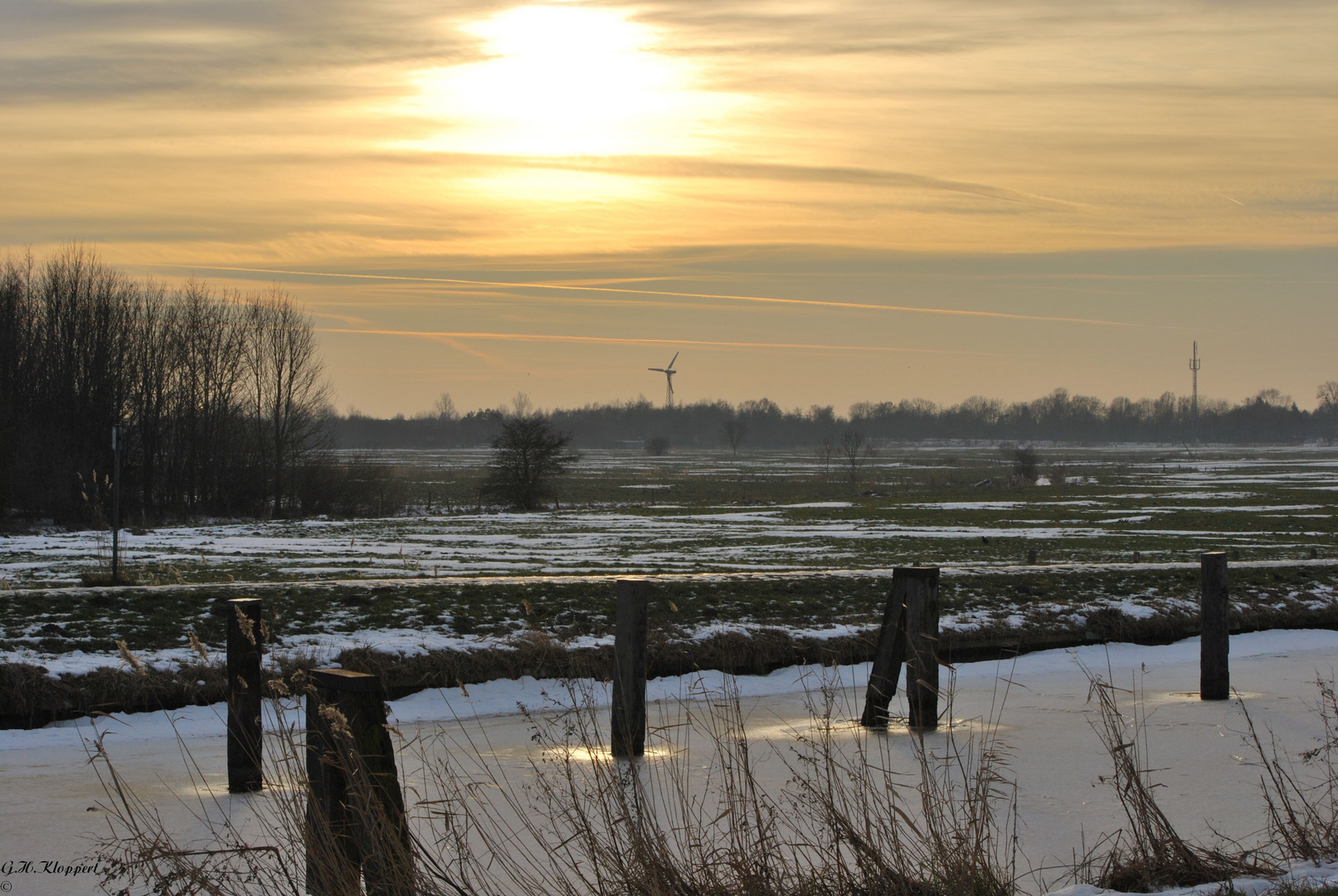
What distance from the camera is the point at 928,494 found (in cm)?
5312

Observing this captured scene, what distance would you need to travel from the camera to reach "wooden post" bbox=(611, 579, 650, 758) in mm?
9234

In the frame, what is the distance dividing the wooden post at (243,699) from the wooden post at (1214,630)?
9555 mm

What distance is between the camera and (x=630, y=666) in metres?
9.30

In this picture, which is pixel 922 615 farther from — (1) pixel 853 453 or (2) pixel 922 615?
(1) pixel 853 453

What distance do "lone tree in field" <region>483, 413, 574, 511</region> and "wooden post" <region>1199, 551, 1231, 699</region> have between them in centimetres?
3694

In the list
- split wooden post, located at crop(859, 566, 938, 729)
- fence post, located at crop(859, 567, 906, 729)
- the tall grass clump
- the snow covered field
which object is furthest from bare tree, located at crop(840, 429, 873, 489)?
the tall grass clump

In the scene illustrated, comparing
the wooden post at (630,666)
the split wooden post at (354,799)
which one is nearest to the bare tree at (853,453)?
the wooden post at (630,666)

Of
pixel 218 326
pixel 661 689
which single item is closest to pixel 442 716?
pixel 661 689

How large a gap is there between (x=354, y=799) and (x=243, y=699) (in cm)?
369

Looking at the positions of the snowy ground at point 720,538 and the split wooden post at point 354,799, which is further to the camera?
the snowy ground at point 720,538

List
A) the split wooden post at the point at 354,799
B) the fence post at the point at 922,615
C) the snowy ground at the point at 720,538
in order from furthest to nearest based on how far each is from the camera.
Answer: the snowy ground at the point at 720,538
the fence post at the point at 922,615
the split wooden post at the point at 354,799

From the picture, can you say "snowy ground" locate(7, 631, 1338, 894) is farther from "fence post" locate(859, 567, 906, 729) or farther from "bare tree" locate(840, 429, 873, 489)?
"bare tree" locate(840, 429, 873, 489)

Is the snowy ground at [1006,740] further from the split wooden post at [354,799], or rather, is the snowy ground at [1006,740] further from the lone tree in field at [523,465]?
the lone tree in field at [523,465]

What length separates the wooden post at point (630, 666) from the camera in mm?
9234
